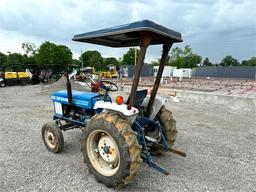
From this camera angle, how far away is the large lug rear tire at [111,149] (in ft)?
9.52

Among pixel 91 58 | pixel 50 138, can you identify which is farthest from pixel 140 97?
pixel 91 58

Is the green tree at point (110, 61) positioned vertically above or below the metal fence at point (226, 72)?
above

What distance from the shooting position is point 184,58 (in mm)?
69875

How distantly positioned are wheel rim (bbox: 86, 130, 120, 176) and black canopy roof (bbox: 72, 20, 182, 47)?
4.45ft

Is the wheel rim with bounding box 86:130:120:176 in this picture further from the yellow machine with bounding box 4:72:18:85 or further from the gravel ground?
the yellow machine with bounding box 4:72:18:85

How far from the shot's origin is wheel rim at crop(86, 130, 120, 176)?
10.6 ft

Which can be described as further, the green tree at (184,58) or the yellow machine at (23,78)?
the green tree at (184,58)

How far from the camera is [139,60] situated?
3.00m

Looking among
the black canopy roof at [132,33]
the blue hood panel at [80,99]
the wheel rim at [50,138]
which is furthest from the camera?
the wheel rim at [50,138]

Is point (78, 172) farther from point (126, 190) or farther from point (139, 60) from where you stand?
point (139, 60)

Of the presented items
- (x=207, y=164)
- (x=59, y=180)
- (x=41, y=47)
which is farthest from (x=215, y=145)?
(x=41, y=47)

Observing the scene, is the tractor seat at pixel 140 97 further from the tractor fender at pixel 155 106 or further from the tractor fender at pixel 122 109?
the tractor fender at pixel 122 109

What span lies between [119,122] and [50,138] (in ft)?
6.33

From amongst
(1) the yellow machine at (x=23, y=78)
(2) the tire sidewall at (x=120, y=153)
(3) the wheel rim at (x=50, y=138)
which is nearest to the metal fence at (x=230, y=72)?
(1) the yellow machine at (x=23, y=78)
